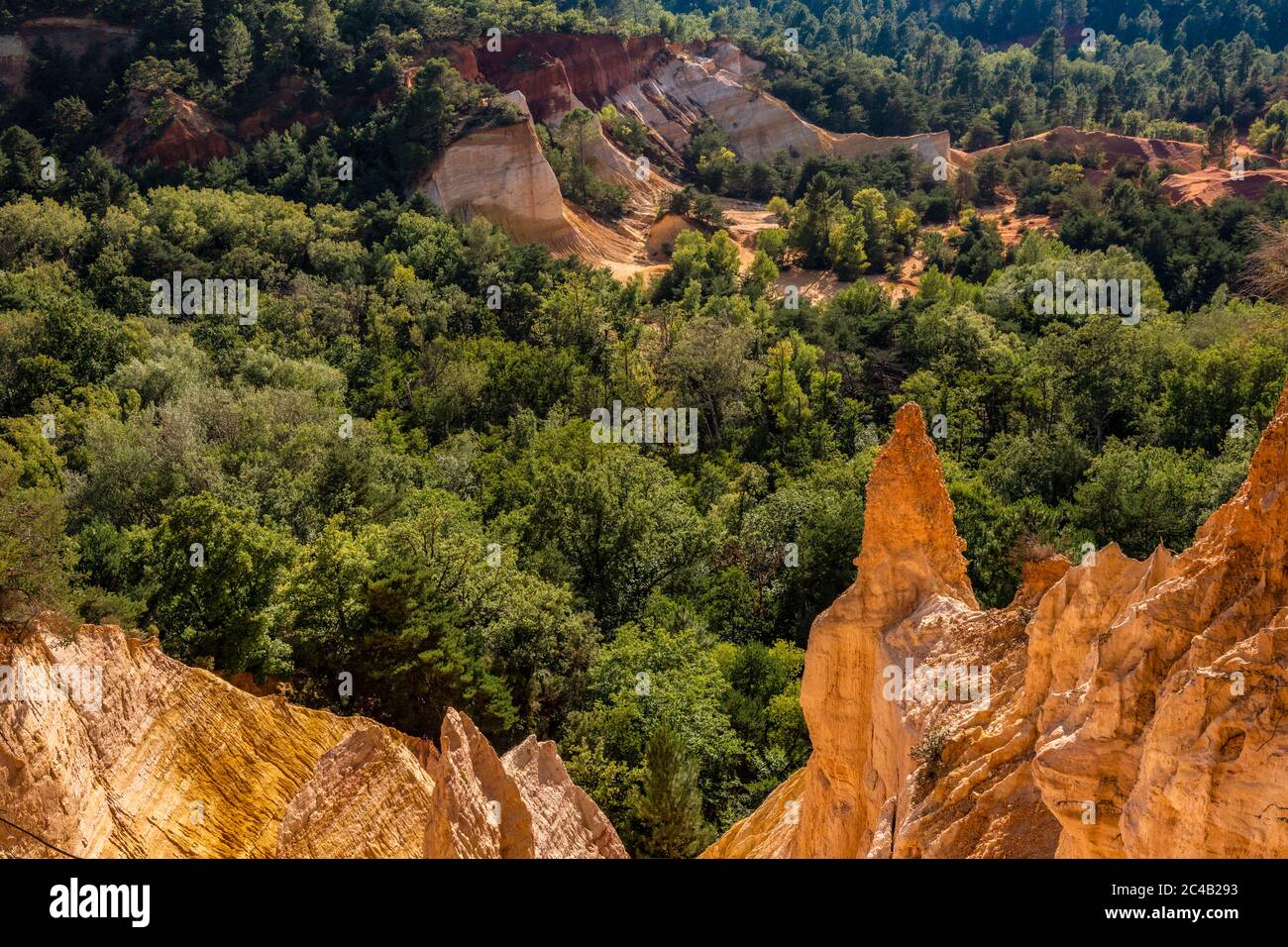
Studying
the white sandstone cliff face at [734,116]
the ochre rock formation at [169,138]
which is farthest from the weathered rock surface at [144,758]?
the white sandstone cliff face at [734,116]

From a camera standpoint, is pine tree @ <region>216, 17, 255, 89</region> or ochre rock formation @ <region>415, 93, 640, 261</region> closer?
ochre rock formation @ <region>415, 93, 640, 261</region>

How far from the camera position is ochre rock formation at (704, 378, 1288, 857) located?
9.03 meters

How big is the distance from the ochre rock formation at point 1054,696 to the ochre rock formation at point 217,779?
189 inches

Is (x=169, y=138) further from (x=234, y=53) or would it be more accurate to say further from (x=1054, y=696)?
(x=1054, y=696)

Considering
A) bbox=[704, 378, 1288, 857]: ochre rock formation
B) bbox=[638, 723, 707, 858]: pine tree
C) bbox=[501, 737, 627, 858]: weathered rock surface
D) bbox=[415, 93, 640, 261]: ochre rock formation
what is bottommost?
bbox=[638, 723, 707, 858]: pine tree

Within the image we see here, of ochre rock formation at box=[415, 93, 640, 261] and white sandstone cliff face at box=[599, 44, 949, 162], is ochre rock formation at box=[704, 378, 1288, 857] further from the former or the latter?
white sandstone cliff face at box=[599, 44, 949, 162]

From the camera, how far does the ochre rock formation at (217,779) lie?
16.9 metres

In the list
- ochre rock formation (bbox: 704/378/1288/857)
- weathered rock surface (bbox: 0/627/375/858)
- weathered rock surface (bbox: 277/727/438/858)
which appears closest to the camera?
ochre rock formation (bbox: 704/378/1288/857)

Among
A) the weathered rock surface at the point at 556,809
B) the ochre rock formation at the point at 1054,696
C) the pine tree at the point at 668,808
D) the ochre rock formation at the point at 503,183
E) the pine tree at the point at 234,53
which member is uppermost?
the pine tree at the point at 234,53

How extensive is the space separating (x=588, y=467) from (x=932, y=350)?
23420 millimetres

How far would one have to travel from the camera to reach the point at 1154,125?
10988 cm

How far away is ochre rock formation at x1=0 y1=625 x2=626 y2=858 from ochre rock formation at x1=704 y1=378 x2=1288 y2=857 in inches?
189

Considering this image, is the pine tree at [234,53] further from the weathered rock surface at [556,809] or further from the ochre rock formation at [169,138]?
the weathered rock surface at [556,809]

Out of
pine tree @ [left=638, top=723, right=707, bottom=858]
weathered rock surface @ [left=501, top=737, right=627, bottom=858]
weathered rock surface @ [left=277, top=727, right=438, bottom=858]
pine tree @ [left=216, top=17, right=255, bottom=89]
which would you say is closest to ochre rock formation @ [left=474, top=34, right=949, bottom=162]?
pine tree @ [left=216, top=17, right=255, bottom=89]
